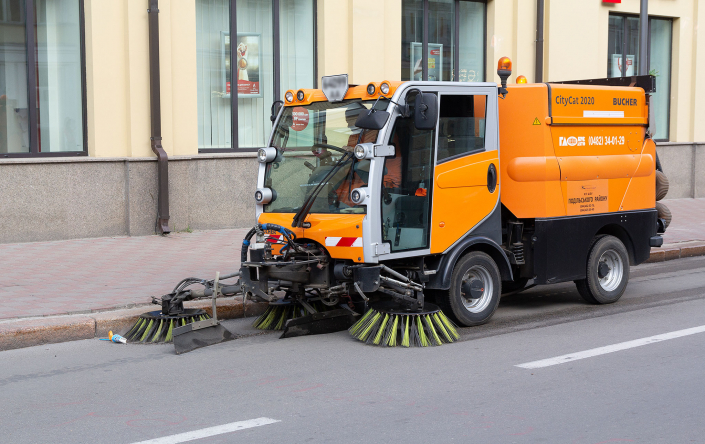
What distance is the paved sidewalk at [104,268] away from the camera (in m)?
7.88

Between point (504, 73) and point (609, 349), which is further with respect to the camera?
point (504, 73)

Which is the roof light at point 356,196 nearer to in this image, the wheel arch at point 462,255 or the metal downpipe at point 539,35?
the wheel arch at point 462,255

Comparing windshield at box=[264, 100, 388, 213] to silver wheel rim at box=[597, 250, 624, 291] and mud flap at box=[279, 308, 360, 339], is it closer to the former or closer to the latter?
mud flap at box=[279, 308, 360, 339]

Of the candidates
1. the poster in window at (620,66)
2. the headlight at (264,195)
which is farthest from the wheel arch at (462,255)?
the poster in window at (620,66)

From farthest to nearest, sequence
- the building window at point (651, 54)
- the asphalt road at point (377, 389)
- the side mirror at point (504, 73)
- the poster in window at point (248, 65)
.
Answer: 1. the building window at point (651, 54)
2. the poster in window at point (248, 65)
3. the side mirror at point (504, 73)
4. the asphalt road at point (377, 389)

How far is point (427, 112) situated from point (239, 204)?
7.21 metres

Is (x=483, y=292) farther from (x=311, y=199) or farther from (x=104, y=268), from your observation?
(x=104, y=268)

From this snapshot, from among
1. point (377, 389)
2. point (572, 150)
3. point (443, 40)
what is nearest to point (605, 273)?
point (572, 150)

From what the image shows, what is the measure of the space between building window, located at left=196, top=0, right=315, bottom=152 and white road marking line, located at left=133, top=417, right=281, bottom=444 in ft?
29.9

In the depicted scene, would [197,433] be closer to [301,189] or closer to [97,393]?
[97,393]

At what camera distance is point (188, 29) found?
42.3 feet

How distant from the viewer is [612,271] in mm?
8672

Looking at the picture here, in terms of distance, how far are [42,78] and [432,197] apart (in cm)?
769

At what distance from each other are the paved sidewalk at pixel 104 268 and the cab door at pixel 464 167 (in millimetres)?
3036
